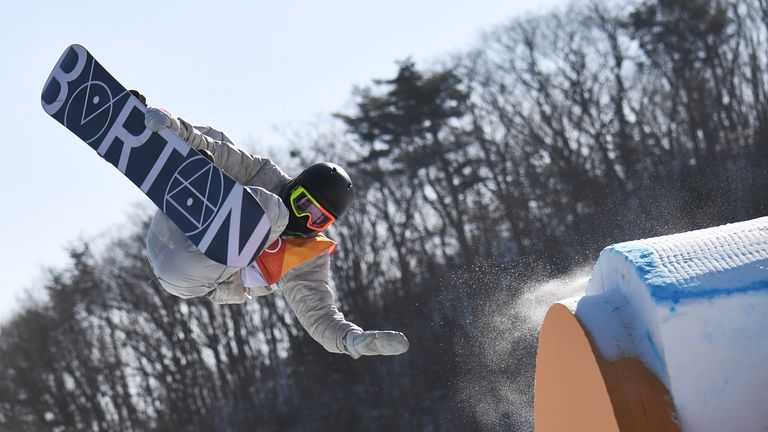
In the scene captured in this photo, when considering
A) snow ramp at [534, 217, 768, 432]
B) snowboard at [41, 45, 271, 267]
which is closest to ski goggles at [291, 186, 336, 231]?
snowboard at [41, 45, 271, 267]

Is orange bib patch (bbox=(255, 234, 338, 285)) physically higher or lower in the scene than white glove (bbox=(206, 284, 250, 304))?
higher

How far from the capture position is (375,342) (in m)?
4.26

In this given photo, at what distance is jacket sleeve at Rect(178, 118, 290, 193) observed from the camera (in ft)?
16.4

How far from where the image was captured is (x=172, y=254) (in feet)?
15.6

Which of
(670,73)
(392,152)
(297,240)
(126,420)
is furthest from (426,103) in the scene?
(297,240)

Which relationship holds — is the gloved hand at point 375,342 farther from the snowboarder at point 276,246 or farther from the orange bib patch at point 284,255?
the orange bib patch at point 284,255

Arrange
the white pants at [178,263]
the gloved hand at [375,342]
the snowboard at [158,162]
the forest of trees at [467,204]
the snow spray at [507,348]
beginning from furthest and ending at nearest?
1. the forest of trees at [467,204]
2. the snow spray at [507,348]
3. the white pants at [178,263]
4. the snowboard at [158,162]
5. the gloved hand at [375,342]

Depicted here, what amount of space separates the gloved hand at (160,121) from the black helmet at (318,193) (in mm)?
689

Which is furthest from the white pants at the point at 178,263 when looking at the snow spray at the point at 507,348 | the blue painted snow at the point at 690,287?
the blue painted snow at the point at 690,287

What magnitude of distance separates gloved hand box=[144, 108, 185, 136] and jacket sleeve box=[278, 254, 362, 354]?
Answer: 1.01 metres

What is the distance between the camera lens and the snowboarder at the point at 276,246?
474cm

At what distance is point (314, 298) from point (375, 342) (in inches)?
31.4

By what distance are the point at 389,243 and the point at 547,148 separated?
5071mm

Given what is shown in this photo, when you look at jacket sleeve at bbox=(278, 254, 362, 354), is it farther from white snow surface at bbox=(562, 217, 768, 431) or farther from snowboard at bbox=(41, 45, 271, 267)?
white snow surface at bbox=(562, 217, 768, 431)
